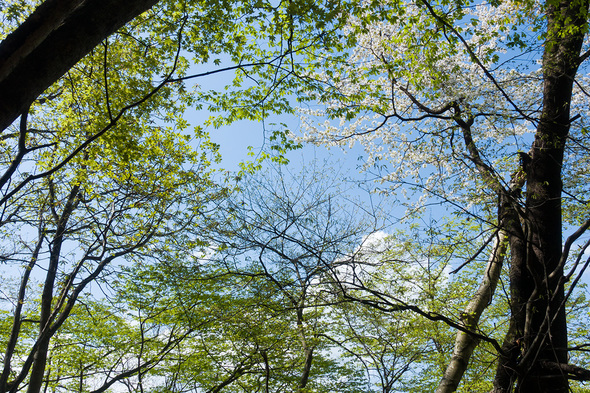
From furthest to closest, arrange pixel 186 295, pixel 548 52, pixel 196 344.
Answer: pixel 196 344
pixel 186 295
pixel 548 52

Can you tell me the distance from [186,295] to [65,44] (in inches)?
353

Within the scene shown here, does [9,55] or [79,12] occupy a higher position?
[79,12]

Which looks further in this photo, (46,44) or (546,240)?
(546,240)

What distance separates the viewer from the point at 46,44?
6.74ft

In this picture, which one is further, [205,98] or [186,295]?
[186,295]

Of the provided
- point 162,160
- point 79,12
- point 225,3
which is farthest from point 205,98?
point 79,12

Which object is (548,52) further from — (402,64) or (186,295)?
(186,295)

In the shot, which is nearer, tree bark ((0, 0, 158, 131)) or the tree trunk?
tree bark ((0, 0, 158, 131))

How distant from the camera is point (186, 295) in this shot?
1025 cm

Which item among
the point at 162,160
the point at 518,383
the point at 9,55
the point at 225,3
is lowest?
the point at 518,383

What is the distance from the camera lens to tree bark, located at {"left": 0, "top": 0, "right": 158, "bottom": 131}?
193 cm

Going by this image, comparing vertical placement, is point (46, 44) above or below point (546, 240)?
above

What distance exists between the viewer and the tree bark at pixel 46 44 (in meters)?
1.93

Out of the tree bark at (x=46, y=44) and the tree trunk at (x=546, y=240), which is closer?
the tree bark at (x=46, y=44)
